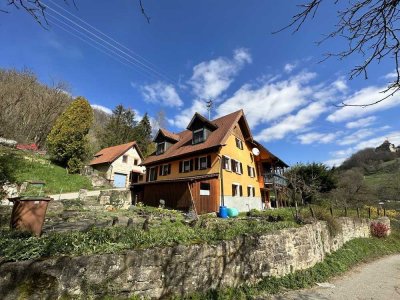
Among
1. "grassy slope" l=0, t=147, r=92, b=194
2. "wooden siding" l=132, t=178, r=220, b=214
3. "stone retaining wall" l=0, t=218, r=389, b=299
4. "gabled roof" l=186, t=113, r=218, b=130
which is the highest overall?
"gabled roof" l=186, t=113, r=218, b=130

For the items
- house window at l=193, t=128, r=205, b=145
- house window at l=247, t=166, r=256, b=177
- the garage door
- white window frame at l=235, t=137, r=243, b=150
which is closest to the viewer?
house window at l=193, t=128, r=205, b=145

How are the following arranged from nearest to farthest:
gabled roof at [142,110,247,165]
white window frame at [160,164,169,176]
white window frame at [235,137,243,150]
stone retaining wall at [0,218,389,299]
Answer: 1. stone retaining wall at [0,218,389,299]
2. gabled roof at [142,110,247,165]
3. white window frame at [235,137,243,150]
4. white window frame at [160,164,169,176]

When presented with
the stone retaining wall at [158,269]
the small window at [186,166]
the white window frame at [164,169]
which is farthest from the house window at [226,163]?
the stone retaining wall at [158,269]

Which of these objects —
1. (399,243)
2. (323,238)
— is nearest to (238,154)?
(323,238)

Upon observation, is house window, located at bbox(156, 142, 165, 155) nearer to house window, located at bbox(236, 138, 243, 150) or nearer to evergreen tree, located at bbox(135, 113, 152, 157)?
house window, located at bbox(236, 138, 243, 150)

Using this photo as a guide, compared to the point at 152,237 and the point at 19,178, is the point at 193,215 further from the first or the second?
the point at 19,178

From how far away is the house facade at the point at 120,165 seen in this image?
3625 centimetres

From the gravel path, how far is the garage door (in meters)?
Result: 31.6

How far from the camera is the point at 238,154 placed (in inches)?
1047

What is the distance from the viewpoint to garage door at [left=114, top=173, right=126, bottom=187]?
36.7 meters

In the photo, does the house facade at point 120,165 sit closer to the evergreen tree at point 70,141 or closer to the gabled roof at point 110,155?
the gabled roof at point 110,155

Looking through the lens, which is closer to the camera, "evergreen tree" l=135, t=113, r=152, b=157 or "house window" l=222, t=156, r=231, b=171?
"house window" l=222, t=156, r=231, b=171

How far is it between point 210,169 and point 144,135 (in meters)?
34.1

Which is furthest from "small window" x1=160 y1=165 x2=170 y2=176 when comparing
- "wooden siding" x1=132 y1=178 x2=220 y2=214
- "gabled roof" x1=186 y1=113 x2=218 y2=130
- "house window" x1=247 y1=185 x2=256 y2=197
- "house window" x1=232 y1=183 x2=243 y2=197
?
"house window" x1=247 y1=185 x2=256 y2=197
